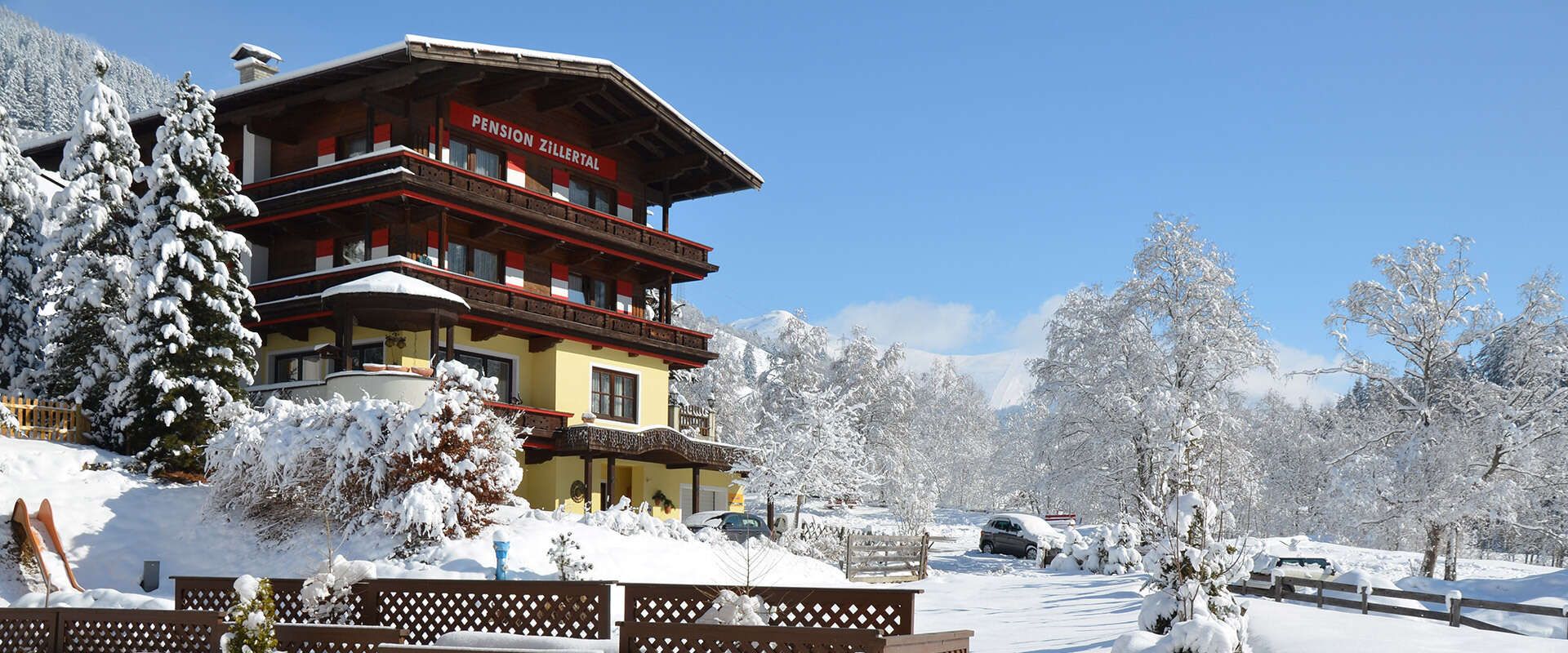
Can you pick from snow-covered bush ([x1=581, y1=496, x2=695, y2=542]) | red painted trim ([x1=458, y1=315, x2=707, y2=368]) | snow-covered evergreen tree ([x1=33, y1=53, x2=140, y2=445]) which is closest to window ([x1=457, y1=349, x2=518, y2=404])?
red painted trim ([x1=458, y1=315, x2=707, y2=368])

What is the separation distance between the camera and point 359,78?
98.1 feet

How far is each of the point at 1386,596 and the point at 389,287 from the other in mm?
22017

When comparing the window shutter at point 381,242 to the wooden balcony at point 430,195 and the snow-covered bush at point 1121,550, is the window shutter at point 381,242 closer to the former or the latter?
the wooden balcony at point 430,195

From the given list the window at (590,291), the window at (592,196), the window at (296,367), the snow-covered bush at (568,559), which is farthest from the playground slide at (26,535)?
the window at (592,196)

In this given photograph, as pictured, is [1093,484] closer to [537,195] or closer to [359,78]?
[537,195]

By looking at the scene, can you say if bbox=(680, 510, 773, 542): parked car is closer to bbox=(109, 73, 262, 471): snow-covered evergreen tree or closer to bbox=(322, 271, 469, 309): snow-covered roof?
bbox=(322, 271, 469, 309): snow-covered roof

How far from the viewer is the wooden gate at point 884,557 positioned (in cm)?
3048

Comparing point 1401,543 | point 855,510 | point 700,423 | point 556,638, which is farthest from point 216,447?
point 855,510

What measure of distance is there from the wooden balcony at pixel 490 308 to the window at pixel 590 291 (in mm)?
1732

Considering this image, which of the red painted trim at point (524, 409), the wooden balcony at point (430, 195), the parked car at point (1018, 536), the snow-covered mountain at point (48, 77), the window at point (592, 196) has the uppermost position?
the snow-covered mountain at point (48, 77)

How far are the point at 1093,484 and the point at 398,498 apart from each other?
93.2 feet

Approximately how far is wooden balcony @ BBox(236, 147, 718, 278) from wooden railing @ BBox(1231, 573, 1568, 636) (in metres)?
18.6

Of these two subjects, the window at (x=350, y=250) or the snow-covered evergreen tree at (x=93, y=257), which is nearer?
the snow-covered evergreen tree at (x=93, y=257)

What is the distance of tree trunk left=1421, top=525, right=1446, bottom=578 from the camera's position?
36750 millimetres
